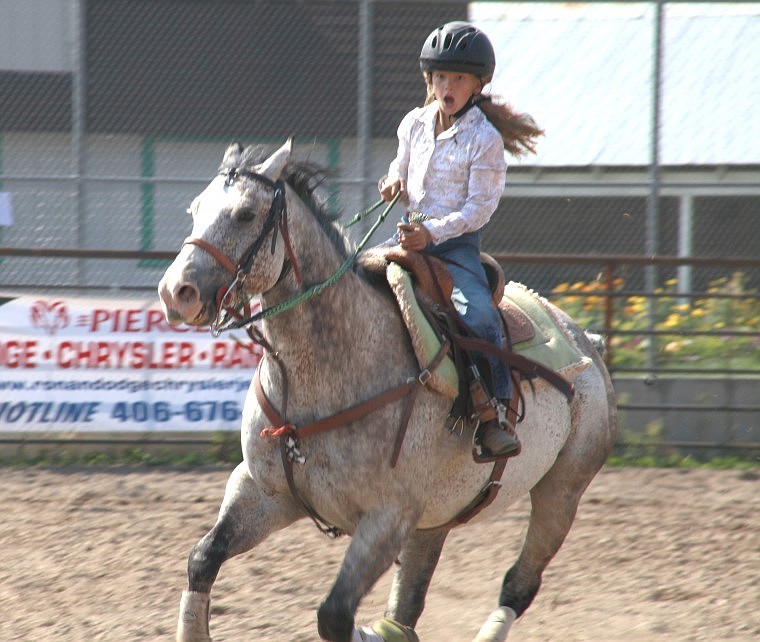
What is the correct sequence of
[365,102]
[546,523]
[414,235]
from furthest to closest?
1. [365,102]
2. [546,523]
3. [414,235]

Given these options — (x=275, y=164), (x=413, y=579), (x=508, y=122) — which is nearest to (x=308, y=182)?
(x=275, y=164)

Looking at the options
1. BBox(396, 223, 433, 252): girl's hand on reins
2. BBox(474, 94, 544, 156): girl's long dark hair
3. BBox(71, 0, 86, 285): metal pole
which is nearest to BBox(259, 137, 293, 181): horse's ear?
BBox(396, 223, 433, 252): girl's hand on reins

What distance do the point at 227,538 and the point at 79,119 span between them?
219 inches

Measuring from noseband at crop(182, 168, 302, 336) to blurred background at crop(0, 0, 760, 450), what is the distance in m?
4.90

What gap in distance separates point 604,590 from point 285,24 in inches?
270

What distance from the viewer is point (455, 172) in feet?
14.4

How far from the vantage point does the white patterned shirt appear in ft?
14.1

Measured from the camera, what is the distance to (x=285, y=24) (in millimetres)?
11008

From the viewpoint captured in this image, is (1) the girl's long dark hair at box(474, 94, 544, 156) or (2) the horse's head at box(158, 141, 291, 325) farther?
(1) the girl's long dark hair at box(474, 94, 544, 156)

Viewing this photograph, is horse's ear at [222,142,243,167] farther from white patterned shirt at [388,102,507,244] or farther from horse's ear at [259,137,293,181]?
white patterned shirt at [388,102,507,244]

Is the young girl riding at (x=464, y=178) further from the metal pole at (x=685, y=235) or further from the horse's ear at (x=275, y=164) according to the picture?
the metal pole at (x=685, y=235)

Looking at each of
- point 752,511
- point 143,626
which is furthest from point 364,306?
point 752,511

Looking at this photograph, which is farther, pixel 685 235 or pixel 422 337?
pixel 685 235

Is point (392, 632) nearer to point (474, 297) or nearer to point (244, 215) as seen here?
point (474, 297)
